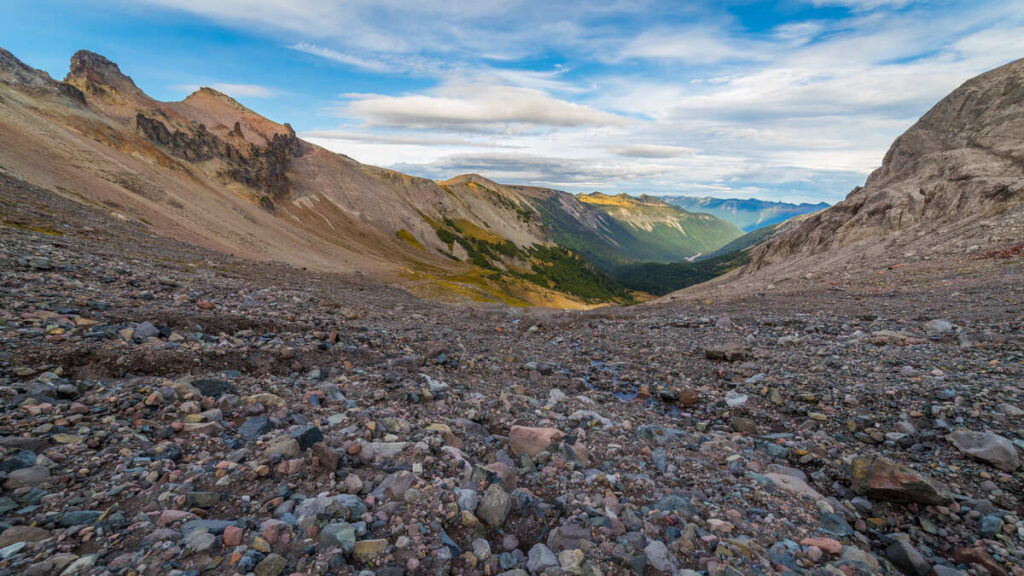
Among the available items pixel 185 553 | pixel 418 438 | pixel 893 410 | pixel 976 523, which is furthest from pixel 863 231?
pixel 185 553

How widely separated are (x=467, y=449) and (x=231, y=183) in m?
112

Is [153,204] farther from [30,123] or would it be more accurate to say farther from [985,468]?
[985,468]

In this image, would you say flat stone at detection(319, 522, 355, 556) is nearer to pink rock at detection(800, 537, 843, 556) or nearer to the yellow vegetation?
pink rock at detection(800, 537, 843, 556)

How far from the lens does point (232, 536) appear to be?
172 inches

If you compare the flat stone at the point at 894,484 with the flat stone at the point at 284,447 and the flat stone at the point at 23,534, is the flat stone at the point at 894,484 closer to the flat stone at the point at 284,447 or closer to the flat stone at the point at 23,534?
the flat stone at the point at 284,447

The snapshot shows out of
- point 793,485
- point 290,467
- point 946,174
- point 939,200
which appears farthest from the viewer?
point 946,174

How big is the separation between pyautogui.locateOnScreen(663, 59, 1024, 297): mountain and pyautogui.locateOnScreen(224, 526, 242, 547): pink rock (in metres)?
38.9

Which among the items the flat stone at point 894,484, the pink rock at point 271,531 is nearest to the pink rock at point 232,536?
the pink rock at point 271,531

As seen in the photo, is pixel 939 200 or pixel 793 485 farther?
pixel 939 200

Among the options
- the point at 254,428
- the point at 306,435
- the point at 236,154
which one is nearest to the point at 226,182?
the point at 236,154

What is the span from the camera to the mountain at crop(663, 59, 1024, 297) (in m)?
31.7

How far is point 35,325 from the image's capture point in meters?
8.71

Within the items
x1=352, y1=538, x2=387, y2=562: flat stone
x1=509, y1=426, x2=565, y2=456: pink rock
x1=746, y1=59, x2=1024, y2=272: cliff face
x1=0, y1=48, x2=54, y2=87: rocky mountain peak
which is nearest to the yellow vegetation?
x1=0, y1=48, x2=54, y2=87: rocky mountain peak

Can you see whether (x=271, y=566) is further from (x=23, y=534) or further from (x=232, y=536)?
(x=23, y=534)
